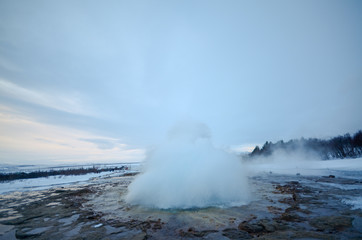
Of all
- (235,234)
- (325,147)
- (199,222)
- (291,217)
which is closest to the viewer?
(235,234)

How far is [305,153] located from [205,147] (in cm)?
7408

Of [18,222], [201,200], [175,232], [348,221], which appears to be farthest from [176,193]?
[18,222]

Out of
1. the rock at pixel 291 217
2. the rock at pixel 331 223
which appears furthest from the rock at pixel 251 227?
the rock at pixel 331 223

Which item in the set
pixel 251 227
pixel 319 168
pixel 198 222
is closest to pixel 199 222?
pixel 198 222

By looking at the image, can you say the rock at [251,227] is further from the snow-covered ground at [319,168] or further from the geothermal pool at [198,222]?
the snow-covered ground at [319,168]

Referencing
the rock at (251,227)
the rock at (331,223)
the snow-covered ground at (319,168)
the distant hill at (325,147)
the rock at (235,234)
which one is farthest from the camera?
the distant hill at (325,147)

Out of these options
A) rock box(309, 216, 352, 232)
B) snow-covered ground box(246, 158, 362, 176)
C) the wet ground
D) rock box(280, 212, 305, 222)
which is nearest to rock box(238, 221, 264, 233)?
the wet ground

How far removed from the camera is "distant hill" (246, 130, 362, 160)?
47.7m

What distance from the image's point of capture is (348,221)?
5.74m

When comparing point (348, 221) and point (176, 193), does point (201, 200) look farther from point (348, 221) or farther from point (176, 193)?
point (348, 221)

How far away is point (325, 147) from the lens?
192ft

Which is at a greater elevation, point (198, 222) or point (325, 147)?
point (325, 147)

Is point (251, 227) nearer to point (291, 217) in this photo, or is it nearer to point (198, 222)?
point (198, 222)

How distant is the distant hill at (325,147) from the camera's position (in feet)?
156
